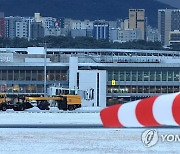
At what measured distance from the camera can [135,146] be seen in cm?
1972

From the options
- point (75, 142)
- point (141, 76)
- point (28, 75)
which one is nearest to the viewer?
point (75, 142)

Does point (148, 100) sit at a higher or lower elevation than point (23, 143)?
higher

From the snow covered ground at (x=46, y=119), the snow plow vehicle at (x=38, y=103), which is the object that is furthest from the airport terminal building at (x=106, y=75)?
the snow covered ground at (x=46, y=119)

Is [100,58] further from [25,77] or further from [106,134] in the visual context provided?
[106,134]

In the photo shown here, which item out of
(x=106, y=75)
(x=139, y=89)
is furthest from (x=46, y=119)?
(x=139, y=89)

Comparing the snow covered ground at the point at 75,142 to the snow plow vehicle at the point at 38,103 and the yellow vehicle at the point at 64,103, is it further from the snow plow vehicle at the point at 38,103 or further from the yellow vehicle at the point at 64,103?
the yellow vehicle at the point at 64,103

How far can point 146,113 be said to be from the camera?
5.82 meters

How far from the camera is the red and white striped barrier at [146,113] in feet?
18.9

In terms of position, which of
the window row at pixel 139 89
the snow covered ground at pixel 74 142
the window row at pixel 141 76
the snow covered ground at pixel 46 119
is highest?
the window row at pixel 141 76

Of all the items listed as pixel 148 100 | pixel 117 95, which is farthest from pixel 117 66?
pixel 148 100

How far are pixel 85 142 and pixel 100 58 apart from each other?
238 ft

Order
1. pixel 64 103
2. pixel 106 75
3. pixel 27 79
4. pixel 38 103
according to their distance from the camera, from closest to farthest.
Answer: pixel 64 103, pixel 38 103, pixel 106 75, pixel 27 79

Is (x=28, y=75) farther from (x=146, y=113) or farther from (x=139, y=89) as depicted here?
(x=146, y=113)

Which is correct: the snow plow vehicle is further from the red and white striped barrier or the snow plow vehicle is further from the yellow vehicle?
the red and white striped barrier
